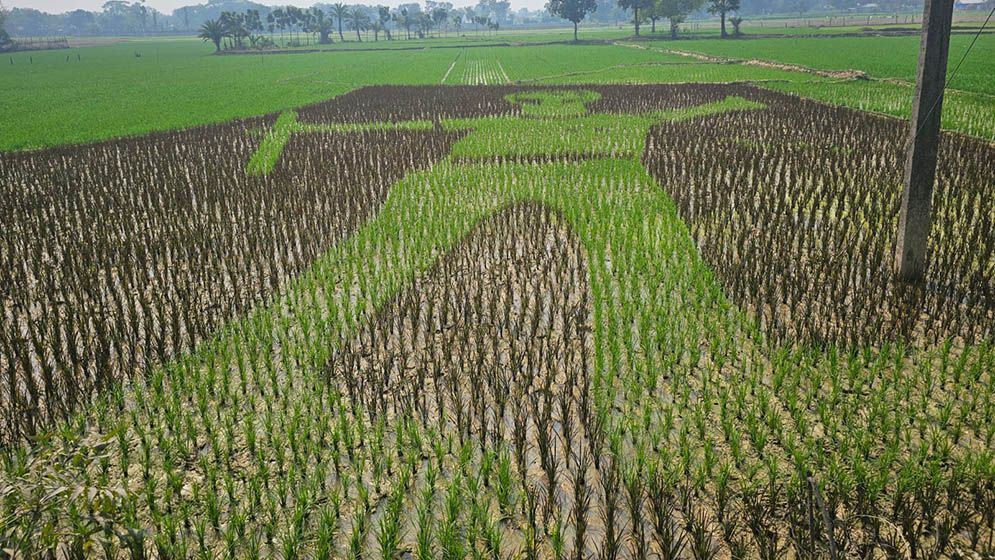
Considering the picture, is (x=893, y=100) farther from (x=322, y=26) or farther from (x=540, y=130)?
(x=322, y=26)

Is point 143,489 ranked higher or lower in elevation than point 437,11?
lower

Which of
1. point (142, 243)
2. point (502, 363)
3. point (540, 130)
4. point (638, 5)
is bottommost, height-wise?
point (502, 363)

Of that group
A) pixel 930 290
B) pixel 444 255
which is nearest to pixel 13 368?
pixel 444 255

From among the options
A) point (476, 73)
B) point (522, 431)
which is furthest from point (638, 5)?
point (522, 431)

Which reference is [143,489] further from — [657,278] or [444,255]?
[657,278]

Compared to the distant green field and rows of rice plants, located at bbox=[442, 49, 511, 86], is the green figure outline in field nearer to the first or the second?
the distant green field

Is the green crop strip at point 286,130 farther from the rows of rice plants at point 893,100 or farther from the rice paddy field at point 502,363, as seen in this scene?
the rows of rice plants at point 893,100

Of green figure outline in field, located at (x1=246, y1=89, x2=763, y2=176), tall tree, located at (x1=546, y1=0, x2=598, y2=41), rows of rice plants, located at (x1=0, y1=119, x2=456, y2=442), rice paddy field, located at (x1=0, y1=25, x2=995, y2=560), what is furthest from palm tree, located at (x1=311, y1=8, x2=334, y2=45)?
rice paddy field, located at (x1=0, y1=25, x2=995, y2=560)
